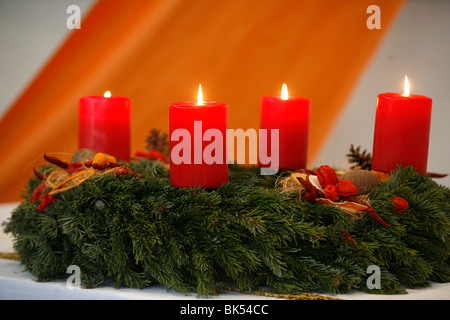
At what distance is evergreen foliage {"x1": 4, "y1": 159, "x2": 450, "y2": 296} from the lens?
0.80 metres

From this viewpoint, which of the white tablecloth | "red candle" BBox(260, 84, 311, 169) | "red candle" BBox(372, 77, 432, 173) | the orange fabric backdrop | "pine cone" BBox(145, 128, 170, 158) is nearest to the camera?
the white tablecloth

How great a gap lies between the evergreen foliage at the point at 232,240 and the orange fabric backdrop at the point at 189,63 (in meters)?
1.06

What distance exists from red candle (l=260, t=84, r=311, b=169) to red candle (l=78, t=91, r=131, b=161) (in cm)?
28

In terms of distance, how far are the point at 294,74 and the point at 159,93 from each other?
47cm

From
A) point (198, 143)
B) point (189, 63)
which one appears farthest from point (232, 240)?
point (189, 63)

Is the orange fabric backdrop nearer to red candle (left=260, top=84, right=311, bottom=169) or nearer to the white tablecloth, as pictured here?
red candle (left=260, top=84, right=311, bottom=169)

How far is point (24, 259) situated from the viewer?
3.04 feet

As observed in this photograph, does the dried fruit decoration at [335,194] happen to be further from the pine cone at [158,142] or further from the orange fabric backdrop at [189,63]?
the orange fabric backdrop at [189,63]

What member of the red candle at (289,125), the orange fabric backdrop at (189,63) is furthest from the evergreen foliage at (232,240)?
the orange fabric backdrop at (189,63)

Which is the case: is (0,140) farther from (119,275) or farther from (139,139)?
(119,275)

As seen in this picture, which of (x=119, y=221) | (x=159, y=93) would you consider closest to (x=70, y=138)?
(x=159, y=93)

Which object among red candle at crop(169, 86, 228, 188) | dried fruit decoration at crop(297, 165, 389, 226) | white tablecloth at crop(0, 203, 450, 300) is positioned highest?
red candle at crop(169, 86, 228, 188)

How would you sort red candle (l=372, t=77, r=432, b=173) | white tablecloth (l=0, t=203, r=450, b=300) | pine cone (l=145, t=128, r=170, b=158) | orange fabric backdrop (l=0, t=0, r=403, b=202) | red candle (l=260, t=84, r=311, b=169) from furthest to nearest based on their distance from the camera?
1. orange fabric backdrop (l=0, t=0, r=403, b=202)
2. pine cone (l=145, t=128, r=170, b=158)
3. red candle (l=260, t=84, r=311, b=169)
4. red candle (l=372, t=77, r=432, b=173)
5. white tablecloth (l=0, t=203, r=450, b=300)
